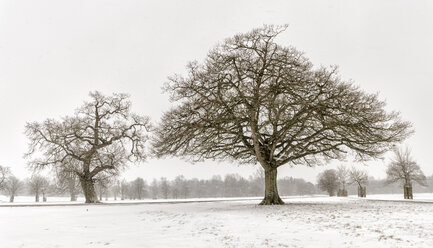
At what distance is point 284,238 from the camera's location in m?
8.02

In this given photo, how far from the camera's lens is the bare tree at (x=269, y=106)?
62.1ft

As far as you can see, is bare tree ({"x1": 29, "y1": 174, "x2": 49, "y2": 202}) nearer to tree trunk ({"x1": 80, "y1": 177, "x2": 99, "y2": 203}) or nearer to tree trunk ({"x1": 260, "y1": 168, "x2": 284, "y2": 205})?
tree trunk ({"x1": 80, "y1": 177, "x2": 99, "y2": 203})

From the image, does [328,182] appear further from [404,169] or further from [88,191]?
[88,191]

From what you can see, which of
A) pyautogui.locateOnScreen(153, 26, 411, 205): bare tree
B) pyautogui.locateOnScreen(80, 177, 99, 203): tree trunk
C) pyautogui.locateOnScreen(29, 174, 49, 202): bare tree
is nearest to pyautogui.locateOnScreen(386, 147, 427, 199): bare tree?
pyautogui.locateOnScreen(153, 26, 411, 205): bare tree

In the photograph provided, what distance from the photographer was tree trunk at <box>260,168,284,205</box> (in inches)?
853

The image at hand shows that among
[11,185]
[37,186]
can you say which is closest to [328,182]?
[37,186]

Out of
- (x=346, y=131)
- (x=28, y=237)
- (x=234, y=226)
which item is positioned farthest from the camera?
(x=346, y=131)

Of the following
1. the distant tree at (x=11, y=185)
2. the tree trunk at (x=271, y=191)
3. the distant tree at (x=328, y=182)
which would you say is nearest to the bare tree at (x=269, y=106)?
the tree trunk at (x=271, y=191)

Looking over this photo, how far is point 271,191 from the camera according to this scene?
21984 mm

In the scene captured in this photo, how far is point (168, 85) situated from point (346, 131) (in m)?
12.9

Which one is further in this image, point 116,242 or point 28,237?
point 28,237

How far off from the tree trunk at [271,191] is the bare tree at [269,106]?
3.0 inches

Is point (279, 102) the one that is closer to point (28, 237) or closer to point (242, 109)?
point (242, 109)

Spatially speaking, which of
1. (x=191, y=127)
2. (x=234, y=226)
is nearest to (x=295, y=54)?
(x=191, y=127)
